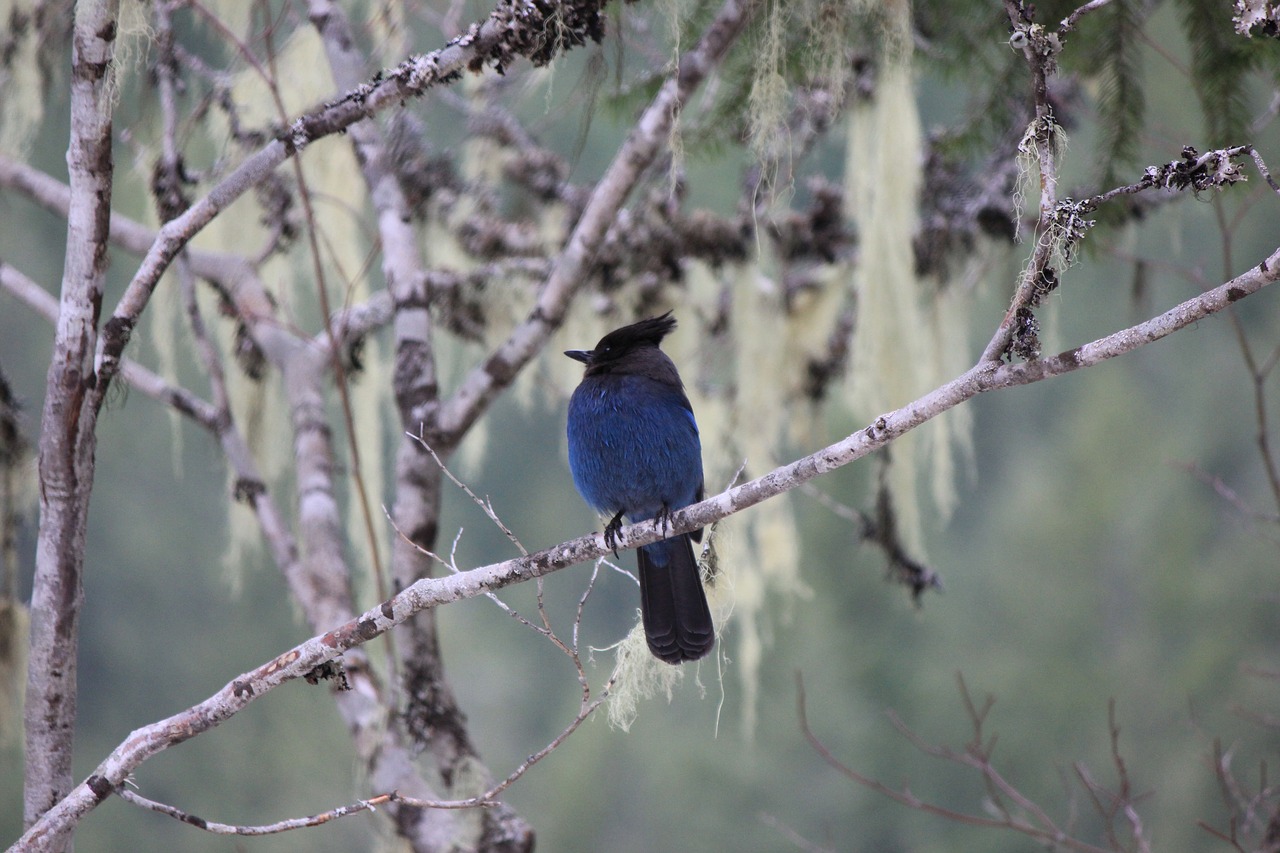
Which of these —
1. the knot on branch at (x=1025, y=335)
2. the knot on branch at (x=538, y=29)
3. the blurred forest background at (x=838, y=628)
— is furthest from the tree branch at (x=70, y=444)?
the blurred forest background at (x=838, y=628)

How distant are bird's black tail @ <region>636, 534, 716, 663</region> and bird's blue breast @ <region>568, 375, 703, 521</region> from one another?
188 millimetres

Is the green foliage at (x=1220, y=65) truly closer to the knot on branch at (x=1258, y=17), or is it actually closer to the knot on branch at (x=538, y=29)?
the knot on branch at (x=1258, y=17)

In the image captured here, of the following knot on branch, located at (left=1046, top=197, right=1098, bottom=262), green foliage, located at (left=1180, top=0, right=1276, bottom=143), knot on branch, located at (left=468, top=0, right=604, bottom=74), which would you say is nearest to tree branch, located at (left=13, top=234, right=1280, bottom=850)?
knot on branch, located at (left=1046, top=197, right=1098, bottom=262)

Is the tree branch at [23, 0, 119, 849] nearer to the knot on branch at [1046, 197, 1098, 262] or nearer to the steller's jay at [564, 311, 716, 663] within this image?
the steller's jay at [564, 311, 716, 663]

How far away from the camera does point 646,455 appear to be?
326cm

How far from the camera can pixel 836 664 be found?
44.9ft

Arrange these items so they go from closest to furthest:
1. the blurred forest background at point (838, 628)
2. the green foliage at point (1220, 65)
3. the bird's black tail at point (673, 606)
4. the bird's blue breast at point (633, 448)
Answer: the green foliage at point (1220, 65), the bird's black tail at point (673, 606), the bird's blue breast at point (633, 448), the blurred forest background at point (838, 628)

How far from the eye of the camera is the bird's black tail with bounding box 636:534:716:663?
117 inches

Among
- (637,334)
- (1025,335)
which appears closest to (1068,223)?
(1025,335)

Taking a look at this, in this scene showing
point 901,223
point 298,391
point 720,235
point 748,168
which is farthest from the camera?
point 748,168

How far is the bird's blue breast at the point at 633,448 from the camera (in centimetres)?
328

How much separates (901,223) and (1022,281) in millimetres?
1984

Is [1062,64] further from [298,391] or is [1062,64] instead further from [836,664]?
[836,664]

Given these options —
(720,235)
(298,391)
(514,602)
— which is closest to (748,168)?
(720,235)
